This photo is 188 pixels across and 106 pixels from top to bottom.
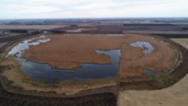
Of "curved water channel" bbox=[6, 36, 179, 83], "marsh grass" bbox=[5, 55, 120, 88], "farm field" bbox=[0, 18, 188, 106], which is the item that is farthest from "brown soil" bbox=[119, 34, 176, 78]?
"marsh grass" bbox=[5, 55, 120, 88]

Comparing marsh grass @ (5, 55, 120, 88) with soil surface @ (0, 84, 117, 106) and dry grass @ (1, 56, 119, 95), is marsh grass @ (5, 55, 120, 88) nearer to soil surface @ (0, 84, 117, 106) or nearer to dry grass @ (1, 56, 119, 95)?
dry grass @ (1, 56, 119, 95)

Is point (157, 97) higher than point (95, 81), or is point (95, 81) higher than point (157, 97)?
point (95, 81)

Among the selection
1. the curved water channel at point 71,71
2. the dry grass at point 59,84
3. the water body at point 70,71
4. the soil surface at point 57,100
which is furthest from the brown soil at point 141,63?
the soil surface at point 57,100

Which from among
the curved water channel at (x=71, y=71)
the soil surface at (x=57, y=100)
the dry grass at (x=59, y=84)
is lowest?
the soil surface at (x=57, y=100)

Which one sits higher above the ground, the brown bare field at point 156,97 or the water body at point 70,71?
the water body at point 70,71

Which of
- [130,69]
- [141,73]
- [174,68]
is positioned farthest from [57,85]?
[174,68]

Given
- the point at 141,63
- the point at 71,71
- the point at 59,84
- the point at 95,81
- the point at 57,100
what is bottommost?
the point at 57,100

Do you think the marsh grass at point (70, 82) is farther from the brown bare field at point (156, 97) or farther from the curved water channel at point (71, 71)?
the brown bare field at point (156, 97)

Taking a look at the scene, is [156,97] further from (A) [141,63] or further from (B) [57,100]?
(B) [57,100]

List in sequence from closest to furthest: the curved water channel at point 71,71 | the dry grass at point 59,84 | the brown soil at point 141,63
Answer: the dry grass at point 59,84 < the curved water channel at point 71,71 < the brown soil at point 141,63

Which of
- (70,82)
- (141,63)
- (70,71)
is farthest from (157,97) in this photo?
(70,71)

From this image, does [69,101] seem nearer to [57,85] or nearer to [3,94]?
[57,85]

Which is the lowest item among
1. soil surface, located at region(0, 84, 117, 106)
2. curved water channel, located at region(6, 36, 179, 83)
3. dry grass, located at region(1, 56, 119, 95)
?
soil surface, located at region(0, 84, 117, 106)
